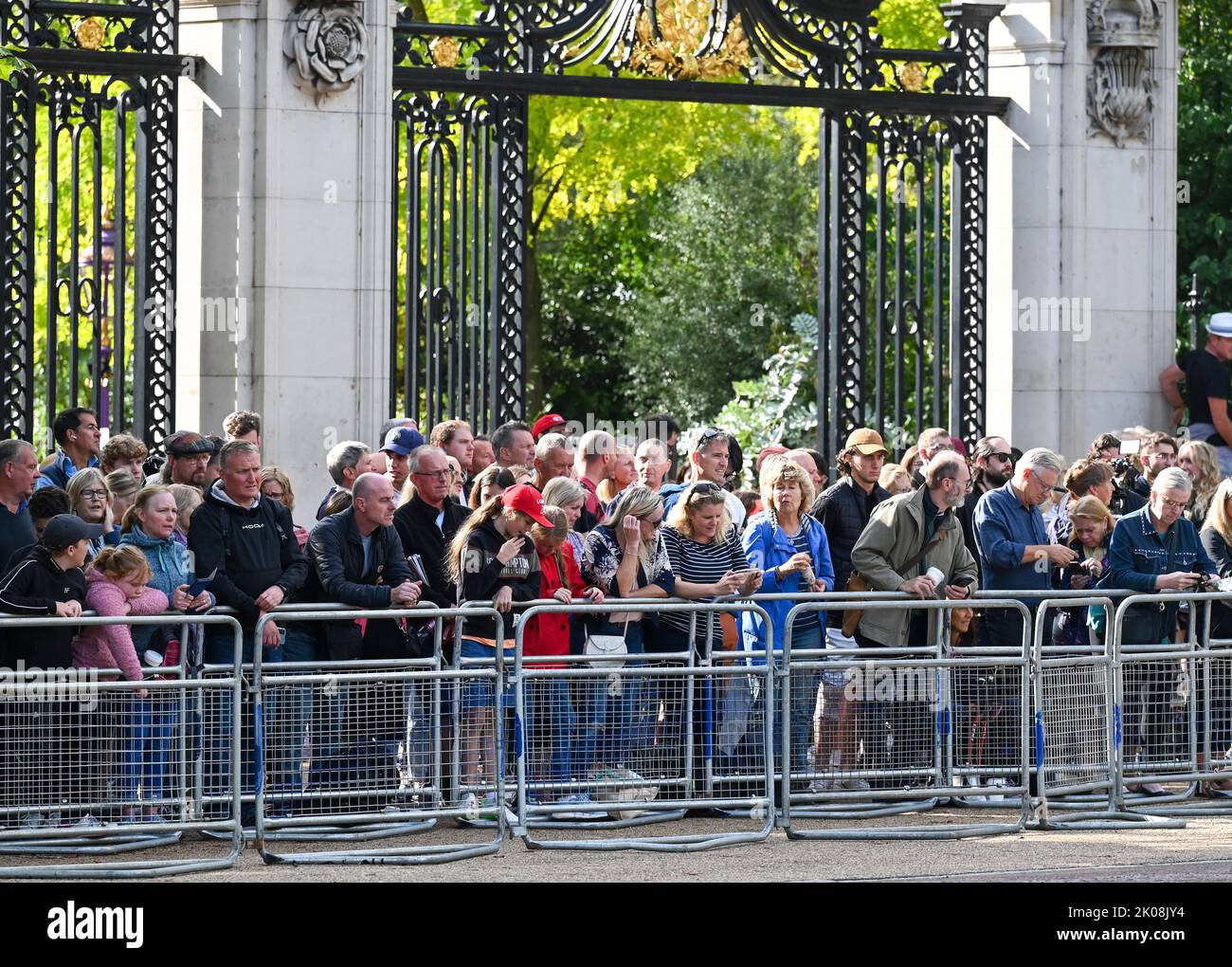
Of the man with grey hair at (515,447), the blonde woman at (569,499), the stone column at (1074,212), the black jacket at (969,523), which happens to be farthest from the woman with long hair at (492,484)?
the stone column at (1074,212)

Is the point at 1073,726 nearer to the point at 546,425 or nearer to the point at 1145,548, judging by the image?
the point at 1145,548

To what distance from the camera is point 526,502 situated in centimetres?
1093

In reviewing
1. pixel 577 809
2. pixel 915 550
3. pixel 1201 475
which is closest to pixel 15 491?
pixel 577 809

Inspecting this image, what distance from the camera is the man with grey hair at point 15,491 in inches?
430

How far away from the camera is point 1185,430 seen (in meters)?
16.6

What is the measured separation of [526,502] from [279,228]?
419 cm

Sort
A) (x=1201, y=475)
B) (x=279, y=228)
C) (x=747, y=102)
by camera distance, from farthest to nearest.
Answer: (x=747, y=102) < (x=279, y=228) < (x=1201, y=475)

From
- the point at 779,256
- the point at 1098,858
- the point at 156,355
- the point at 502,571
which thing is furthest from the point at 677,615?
the point at 779,256

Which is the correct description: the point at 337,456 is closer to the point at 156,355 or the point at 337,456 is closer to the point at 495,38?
the point at 156,355

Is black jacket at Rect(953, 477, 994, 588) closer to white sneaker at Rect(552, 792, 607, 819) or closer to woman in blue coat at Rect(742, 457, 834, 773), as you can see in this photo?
woman in blue coat at Rect(742, 457, 834, 773)

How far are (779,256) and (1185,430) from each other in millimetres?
18487

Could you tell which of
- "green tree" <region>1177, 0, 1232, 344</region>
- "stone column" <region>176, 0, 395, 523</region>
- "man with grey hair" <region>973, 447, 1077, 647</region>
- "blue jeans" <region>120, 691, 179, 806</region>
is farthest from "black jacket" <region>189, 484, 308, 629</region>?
"green tree" <region>1177, 0, 1232, 344</region>

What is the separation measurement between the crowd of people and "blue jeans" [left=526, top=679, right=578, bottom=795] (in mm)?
13

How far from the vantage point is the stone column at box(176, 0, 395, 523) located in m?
14.4
